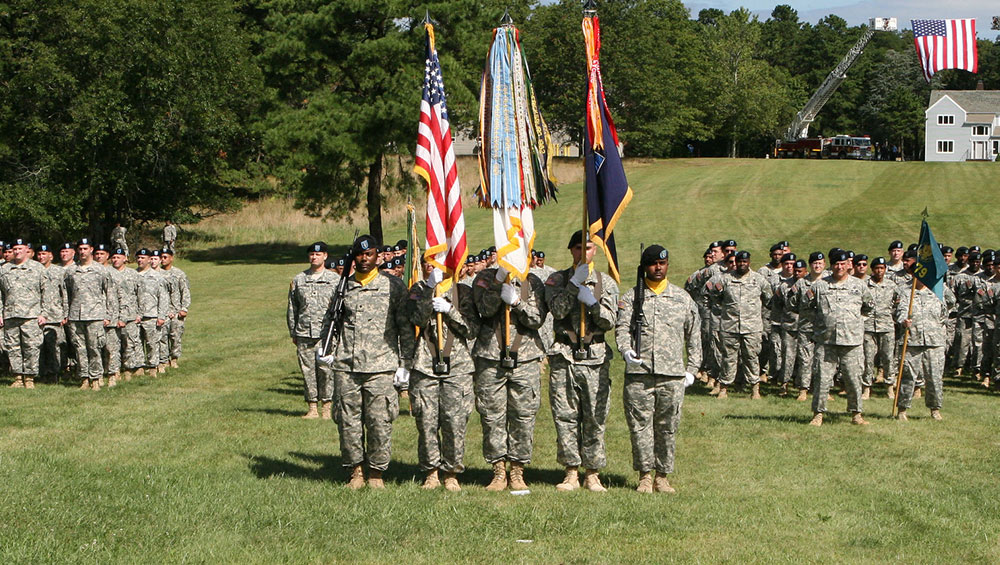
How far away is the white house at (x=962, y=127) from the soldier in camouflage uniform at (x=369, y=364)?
94219 mm

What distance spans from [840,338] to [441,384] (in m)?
6.29

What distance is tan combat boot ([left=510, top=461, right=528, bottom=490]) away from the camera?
32.6 ft

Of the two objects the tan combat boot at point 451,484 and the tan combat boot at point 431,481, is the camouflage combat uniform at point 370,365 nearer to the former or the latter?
the tan combat boot at point 431,481

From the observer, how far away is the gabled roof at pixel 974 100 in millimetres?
94562

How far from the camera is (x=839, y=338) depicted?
13711 mm

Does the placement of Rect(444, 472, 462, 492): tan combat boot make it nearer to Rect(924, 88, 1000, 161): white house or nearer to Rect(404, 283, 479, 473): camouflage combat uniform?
Rect(404, 283, 479, 473): camouflage combat uniform

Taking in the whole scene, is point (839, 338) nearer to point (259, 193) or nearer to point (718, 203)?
point (718, 203)

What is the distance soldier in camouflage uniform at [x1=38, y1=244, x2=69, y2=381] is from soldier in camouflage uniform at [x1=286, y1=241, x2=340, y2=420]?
501cm

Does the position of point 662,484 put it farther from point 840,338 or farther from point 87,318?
point 87,318

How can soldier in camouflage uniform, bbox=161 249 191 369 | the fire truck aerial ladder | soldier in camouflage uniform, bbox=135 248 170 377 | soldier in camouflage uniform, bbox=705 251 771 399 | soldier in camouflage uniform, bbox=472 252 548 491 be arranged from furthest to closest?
the fire truck aerial ladder
soldier in camouflage uniform, bbox=161 249 191 369
soldier in camouflage uniform, bbox=135 248 170 377
soldier in camouflage uniform, bbox=705 251 771 399
soldier in camouflage uniform, bbox=472 252 548 491

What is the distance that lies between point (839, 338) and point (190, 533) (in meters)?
8.88

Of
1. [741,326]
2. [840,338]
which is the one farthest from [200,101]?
[840,338]

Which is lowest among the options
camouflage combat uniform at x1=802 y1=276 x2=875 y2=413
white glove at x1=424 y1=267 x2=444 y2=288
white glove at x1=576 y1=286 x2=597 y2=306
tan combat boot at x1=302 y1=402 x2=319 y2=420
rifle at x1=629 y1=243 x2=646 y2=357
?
tan combat boot at x1=302 y1=402 x2=319 y2=420

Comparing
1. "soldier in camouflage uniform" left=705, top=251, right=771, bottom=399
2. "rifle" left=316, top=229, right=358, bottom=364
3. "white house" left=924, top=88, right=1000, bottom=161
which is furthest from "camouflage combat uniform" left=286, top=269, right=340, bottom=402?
"white house" left=924, top=88, right=1000, bottom=161
